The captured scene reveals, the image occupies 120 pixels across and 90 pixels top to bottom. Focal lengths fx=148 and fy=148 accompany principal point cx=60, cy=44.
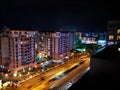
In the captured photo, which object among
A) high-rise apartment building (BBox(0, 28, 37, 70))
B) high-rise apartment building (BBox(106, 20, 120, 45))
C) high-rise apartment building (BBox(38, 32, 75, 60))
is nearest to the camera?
high-rise apartment building (BBox(106, 20, 120, 45))

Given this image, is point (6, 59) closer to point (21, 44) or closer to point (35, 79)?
point (21, 44)

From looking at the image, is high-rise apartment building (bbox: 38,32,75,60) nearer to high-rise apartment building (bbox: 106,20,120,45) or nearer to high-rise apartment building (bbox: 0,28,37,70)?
high-rise apartment building (bbox: 0,28,37,70)

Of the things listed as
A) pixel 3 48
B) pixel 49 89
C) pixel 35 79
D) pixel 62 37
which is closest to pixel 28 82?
pixel 35 79

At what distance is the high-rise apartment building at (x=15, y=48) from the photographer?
1238 centimetres

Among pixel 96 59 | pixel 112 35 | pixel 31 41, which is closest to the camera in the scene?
pixel 96 59

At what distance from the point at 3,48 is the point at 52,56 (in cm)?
614

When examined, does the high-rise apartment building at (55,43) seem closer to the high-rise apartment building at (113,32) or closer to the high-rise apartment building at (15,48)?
the high-rise apartment building at (15,48)

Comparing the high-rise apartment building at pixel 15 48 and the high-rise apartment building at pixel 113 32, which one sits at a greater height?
the high-rise apartment building at pixel 113 32

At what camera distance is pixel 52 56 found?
17453 mm

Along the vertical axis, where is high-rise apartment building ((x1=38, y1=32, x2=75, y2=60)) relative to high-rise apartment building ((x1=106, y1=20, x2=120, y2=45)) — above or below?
below

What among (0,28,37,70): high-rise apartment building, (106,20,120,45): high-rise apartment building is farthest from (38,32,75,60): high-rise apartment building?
(106,20,120,45): high-rise apartment building

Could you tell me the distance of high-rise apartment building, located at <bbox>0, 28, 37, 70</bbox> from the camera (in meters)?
12.4

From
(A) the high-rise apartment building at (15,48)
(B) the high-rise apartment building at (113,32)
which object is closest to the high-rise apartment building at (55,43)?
(A) the high-rise apartment building at (15,48)

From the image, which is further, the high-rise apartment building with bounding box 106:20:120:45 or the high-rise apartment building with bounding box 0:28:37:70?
the high-rise apartment building with bounding box 0:28:37:70
